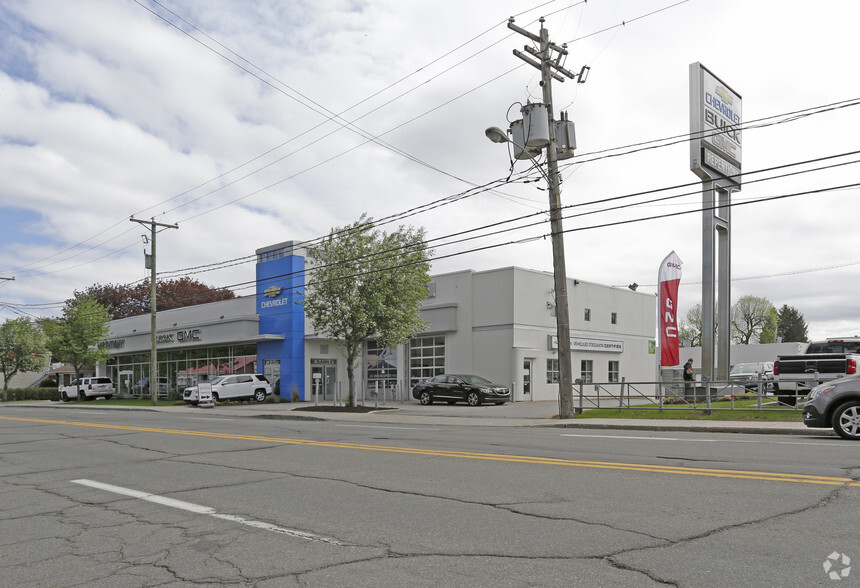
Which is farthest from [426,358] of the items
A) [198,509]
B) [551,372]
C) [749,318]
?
[749,318]

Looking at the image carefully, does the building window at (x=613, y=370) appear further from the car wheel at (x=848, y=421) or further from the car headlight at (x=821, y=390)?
the car wheel at (x=848, y=421)

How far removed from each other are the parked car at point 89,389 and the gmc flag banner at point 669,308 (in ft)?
138

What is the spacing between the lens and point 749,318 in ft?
276

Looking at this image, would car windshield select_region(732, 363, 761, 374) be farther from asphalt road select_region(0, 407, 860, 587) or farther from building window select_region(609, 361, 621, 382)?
asphalt road select_region(0, 407, 860, 587)

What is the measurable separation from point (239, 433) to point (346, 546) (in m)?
11.9

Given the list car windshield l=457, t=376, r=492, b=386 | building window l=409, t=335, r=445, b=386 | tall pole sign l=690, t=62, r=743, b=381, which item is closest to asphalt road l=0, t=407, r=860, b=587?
tall pole sign l=690, t=62, r=743, b=381

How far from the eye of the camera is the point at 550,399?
35.6m

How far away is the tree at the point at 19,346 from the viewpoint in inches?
2125

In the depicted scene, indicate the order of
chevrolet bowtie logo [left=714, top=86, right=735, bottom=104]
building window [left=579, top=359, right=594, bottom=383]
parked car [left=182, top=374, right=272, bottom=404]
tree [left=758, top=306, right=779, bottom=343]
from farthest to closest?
tree [left=758, top=306, right=779, bottom=343] < building window [left=579, top=359, right=594, bottom=383] < parked car [left=182, top=374, right=272, bottom=404] < chevrolet bowtie logo [left=714, top=86, right=735, bottom=104]

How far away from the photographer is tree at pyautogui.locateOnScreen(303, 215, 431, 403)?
2867cm

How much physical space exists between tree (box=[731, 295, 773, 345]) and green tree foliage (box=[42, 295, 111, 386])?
233ft

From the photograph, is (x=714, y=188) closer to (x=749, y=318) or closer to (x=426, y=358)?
(x=426, y=358)

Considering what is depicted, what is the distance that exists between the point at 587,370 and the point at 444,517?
33.8 meters

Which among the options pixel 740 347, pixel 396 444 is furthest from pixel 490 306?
pixel 740 347
